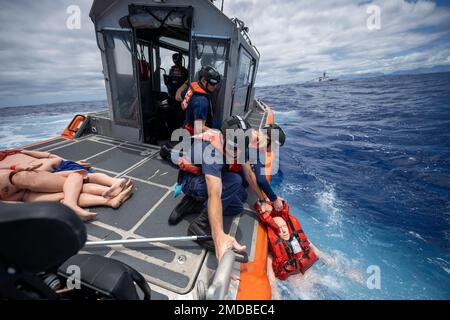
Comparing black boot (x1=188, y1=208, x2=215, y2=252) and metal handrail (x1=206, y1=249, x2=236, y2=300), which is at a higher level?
metal handrail (x1=206, y1=249, x2=236, y2=300)

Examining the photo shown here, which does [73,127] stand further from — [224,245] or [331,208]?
[331,208]

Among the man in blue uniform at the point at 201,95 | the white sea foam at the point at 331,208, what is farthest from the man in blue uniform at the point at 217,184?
the white sea foam at the point at 331,208

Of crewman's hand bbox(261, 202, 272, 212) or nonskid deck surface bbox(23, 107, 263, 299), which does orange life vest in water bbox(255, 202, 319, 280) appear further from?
nonskid deck surface bbox(23, 107, 263, 299)

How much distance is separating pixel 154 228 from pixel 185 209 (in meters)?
0.42

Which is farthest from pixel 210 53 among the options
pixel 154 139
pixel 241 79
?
pixel 154 139

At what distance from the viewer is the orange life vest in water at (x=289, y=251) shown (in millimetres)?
2156

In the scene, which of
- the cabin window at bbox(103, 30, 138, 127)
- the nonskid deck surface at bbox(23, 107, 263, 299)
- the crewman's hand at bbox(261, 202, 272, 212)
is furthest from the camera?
the cabin window at bbox(103, 30, 138, 127)

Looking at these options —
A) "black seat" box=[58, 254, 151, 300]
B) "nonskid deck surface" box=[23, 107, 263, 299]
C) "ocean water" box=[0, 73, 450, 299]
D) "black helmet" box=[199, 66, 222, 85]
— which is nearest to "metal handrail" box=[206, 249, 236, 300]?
"black seat" box=[58, 254, 151, 300]

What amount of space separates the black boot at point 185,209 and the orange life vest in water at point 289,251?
2.78ft

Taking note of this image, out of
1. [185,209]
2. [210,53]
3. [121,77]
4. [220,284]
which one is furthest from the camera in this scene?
[121,77]

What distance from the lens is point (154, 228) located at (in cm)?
233

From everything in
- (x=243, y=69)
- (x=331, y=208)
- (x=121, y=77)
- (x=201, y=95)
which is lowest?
(x=331, y=208)

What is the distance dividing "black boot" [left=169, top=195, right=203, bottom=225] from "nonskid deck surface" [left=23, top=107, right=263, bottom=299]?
0.24ft

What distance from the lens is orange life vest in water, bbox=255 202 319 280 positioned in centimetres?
216
